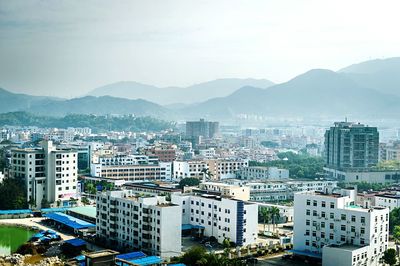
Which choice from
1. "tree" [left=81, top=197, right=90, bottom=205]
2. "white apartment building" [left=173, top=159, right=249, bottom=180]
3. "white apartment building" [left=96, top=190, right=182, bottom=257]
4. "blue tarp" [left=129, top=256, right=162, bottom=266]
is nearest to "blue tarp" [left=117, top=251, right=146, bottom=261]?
"blue tarp" [left=129, top=256, right=162, bottom=266]

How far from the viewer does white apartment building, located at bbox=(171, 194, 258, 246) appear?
10.5m

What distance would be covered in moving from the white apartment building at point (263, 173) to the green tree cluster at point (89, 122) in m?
38.4

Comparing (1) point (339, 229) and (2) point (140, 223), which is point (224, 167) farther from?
(1) point (339, 229)

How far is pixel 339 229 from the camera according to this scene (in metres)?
9.34

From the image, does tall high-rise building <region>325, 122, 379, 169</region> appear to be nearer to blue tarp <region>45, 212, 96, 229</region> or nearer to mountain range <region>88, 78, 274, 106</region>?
blue tarp <region>45, 212, 96, 229</region>

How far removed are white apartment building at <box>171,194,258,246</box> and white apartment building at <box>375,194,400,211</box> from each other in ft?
15.7

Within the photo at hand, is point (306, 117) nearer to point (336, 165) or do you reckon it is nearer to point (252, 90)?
point (252, 90)

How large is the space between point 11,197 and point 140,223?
5341mm

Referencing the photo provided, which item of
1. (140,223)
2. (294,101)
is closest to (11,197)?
(140,223)

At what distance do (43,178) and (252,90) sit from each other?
121 metres

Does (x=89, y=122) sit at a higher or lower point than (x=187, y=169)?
higher

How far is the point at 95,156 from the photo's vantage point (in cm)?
2214

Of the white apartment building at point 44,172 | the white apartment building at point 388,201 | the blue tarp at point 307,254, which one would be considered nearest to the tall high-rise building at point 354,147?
the white apartment building at point 388,201

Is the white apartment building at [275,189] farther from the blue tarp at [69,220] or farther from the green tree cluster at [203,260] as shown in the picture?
the green tree cluster at [203,260]
